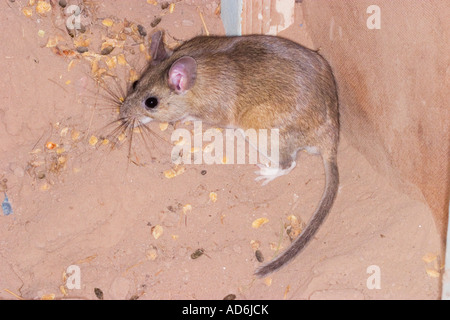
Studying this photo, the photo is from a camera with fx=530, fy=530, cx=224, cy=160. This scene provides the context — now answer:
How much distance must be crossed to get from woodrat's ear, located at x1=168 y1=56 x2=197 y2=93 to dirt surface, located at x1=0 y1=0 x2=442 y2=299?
509 mm

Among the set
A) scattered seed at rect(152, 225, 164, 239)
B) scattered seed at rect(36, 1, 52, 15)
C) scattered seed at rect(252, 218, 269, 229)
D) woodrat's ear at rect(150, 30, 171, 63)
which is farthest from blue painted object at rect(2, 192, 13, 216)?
scattered seed at rect(252, 218, 269, 229)

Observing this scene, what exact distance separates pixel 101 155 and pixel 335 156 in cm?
157

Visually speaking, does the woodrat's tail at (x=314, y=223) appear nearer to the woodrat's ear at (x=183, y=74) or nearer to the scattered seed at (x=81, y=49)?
the woodrat's ear at (x=183, y=74)

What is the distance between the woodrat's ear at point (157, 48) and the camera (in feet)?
11.7

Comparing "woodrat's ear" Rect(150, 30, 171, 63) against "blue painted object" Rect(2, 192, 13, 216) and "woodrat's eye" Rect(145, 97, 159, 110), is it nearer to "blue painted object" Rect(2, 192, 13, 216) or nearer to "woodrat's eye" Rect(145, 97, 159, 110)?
"woodrat's eye" Rect(145, 97, 159, 110)

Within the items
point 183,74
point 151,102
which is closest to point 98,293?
point 151,102

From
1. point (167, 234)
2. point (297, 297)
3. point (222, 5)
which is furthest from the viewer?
point (222, 5)

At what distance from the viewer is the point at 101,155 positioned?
3.62 m

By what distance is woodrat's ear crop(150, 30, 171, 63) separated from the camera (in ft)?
11.7

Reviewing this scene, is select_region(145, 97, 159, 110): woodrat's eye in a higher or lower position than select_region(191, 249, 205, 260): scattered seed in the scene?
higher

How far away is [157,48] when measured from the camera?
3.56 m

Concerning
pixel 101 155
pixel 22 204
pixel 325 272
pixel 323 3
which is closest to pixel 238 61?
pixel 323 3

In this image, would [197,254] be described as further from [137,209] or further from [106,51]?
[106,51]

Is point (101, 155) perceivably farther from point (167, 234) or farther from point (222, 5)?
point (222, 5)
